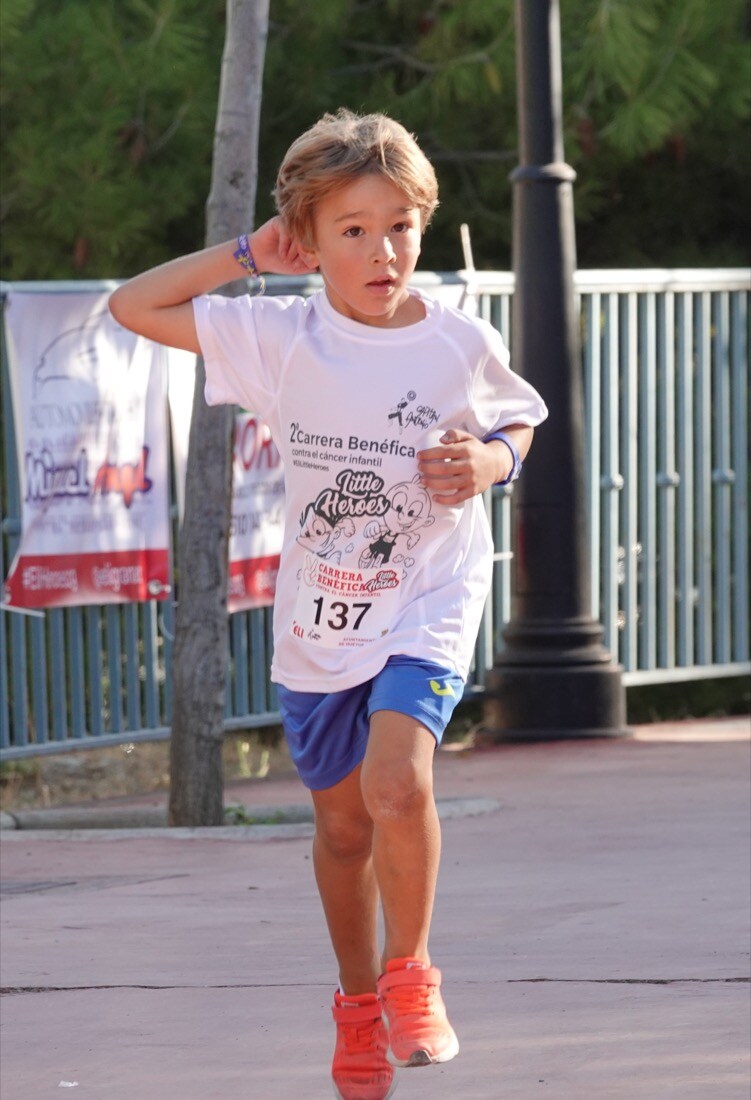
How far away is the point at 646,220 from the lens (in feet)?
39.7

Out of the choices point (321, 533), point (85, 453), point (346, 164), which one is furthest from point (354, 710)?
point (85, 453)

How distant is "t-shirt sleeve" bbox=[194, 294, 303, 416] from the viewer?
13.1 feet

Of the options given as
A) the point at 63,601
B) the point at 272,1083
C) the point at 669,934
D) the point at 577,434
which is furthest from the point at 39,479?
the point at 272,1083

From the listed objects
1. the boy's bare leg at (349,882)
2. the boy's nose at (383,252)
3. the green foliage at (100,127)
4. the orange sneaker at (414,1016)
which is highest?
the green foliage at (100,127)

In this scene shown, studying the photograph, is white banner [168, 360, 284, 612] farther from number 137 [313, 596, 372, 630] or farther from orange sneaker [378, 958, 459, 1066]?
orange sneaker [378, 958, 459, 1066]

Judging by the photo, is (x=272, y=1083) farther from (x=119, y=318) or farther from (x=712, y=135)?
(x=712, y=135)

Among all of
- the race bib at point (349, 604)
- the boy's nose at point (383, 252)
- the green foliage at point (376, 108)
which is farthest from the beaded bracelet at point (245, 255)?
the green foliage at point (376, 108)

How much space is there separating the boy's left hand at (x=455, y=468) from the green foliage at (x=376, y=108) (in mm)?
6730

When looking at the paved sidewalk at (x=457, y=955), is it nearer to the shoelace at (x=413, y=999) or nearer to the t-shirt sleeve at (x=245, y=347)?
the shoelace at (x=413, y=999)

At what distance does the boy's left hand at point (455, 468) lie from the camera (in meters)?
3.81

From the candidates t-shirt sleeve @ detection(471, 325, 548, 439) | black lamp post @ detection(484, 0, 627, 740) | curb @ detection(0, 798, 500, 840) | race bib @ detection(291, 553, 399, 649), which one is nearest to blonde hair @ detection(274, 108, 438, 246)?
t-shirt sleeve @ detection(471, 325, 548, 439)

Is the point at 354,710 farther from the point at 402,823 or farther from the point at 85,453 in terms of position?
the point at 85,453

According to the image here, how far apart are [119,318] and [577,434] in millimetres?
5598

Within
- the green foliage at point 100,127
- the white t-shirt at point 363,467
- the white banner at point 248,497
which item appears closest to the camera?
the white t-shirt at point 363,467
